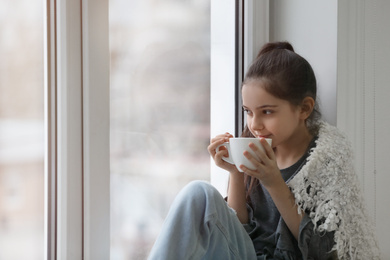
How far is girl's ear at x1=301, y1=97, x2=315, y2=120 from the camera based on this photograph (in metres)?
1.16

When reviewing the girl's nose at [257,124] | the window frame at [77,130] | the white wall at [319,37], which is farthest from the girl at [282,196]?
the window frame at [77,130]

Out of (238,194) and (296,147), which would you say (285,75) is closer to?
(296,147)

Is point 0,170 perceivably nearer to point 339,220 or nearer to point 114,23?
point 114,23

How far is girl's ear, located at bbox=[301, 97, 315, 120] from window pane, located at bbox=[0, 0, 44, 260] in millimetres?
644

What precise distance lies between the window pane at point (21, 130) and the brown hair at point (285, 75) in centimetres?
53

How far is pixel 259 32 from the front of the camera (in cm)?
151

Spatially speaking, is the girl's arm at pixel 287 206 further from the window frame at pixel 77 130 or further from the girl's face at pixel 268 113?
the window frame at pixel 77 130

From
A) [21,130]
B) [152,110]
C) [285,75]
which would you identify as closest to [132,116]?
[152,110]

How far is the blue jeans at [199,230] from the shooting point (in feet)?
3.01

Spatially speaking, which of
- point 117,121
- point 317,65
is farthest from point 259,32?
point 117,121

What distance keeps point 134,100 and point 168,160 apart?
21cm

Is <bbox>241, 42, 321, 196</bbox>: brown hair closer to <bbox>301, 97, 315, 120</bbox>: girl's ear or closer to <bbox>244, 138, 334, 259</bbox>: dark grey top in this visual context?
<bbox>301, 97, 315, 120</bbox>: girl's ear

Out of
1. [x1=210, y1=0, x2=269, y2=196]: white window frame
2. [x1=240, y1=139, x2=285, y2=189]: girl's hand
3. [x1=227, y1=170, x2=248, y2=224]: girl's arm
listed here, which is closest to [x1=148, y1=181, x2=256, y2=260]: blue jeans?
[x1=240, y1=139, x2=285, y2=189]: girl's hand

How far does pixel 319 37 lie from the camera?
134cm
